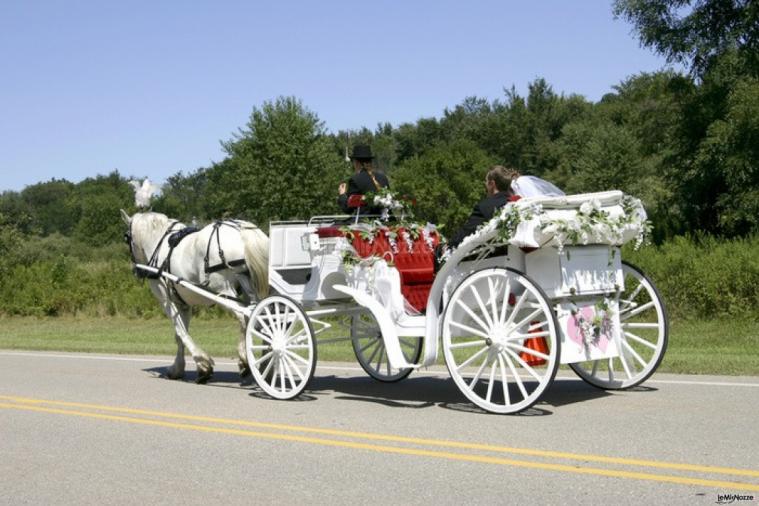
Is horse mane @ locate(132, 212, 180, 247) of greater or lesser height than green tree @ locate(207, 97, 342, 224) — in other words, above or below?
below

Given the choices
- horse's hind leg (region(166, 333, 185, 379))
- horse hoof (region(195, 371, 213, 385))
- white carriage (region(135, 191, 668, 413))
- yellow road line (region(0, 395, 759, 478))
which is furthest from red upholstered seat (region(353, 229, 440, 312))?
horse's hind leg (region(166, 333, 185, 379))

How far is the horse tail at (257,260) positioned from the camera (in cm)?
1129

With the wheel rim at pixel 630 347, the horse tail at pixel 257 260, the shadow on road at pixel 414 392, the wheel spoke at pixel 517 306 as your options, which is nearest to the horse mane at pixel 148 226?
the horse tail at pixel 257 260

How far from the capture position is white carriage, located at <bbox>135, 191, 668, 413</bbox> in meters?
7.84

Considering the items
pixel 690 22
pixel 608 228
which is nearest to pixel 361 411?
pixel 608 228

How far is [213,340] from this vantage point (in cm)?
1994

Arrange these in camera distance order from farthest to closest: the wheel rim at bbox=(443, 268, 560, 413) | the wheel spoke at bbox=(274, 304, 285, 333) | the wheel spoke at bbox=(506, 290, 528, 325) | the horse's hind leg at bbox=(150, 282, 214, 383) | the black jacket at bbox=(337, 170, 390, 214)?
the horse's hind leg at bbox=(150, 282, 214, 383) → the black jacket at bbox=(337, 170, 390, 214) → the wheel spoke at bbox=(274, 304, 285, 333) → the wheel spoke at bbox=(506, 290, 528, 325) → the wheel rim at bbox=(443, 268, 560, 413)

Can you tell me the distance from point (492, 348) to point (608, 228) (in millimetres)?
1476

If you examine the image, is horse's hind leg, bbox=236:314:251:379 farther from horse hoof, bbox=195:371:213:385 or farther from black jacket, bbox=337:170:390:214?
Answer: black jacket, bbox=337:170:390:214

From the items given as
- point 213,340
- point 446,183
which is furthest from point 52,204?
point 213,340

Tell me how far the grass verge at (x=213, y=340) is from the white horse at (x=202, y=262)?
8.96 feet

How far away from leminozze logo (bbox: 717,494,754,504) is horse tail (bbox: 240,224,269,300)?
23.0ft

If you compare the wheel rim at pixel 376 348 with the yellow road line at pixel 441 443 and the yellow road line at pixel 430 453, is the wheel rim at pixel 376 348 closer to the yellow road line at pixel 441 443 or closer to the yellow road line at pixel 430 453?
the yellow road line at pixel 441 443

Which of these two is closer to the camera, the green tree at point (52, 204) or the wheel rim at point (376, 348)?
the wheel rim at point (376, 348)
